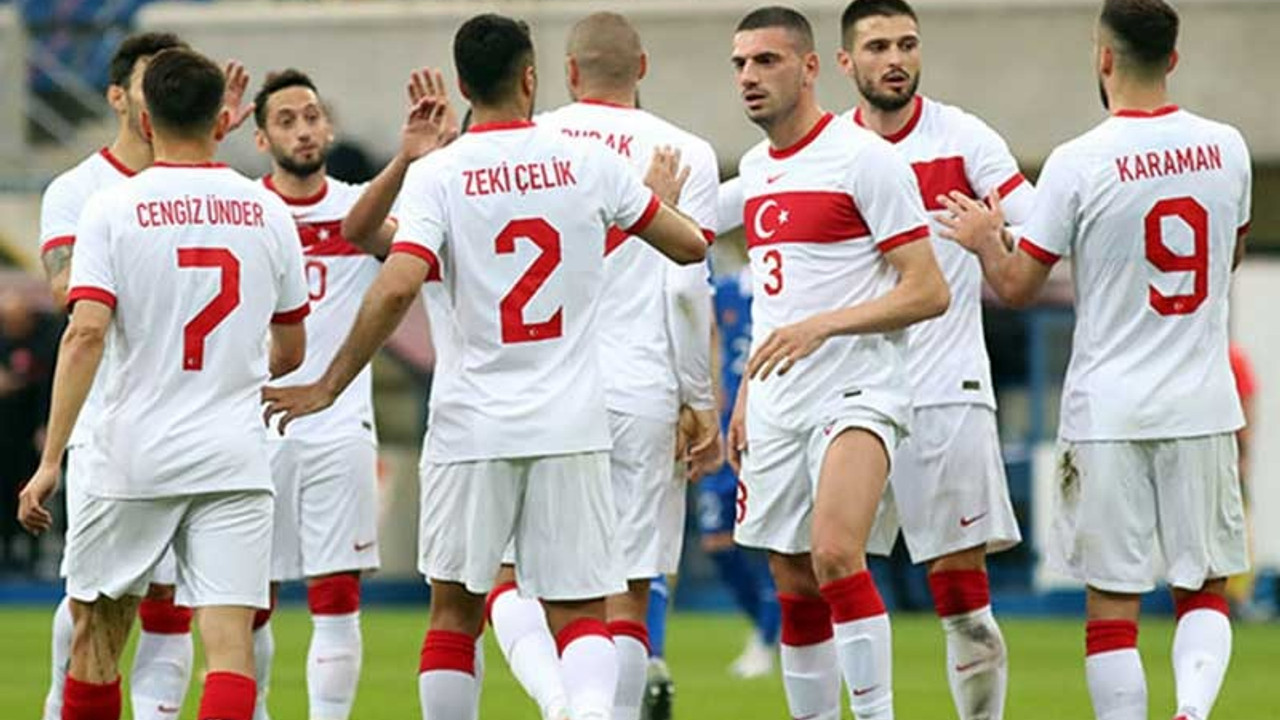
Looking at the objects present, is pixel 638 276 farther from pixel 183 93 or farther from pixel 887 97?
pixel 183 93

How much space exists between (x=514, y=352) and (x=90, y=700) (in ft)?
5.90

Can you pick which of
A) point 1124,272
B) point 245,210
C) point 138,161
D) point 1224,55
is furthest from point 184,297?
point 1224,55

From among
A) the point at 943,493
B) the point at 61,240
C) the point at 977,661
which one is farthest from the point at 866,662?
the point at 61,240

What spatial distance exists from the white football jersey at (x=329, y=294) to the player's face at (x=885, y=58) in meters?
2.13

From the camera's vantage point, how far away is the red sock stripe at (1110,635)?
32.1 ft

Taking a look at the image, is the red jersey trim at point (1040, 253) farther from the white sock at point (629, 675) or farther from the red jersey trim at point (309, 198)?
the red jersey trim at point (309, 198)

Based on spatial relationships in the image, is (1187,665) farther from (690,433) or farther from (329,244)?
(329,244)

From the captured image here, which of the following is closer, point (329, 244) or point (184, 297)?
point (184, 297)

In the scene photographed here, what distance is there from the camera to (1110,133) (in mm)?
9758

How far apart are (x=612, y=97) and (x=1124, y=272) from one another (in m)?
2.25

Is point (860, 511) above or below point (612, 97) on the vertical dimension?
below

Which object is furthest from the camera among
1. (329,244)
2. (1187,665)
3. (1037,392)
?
(1037,392)

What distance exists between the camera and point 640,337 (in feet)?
36.2

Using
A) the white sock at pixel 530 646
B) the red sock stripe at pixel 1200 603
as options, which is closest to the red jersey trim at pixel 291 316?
the white sock at pixel 530 646
